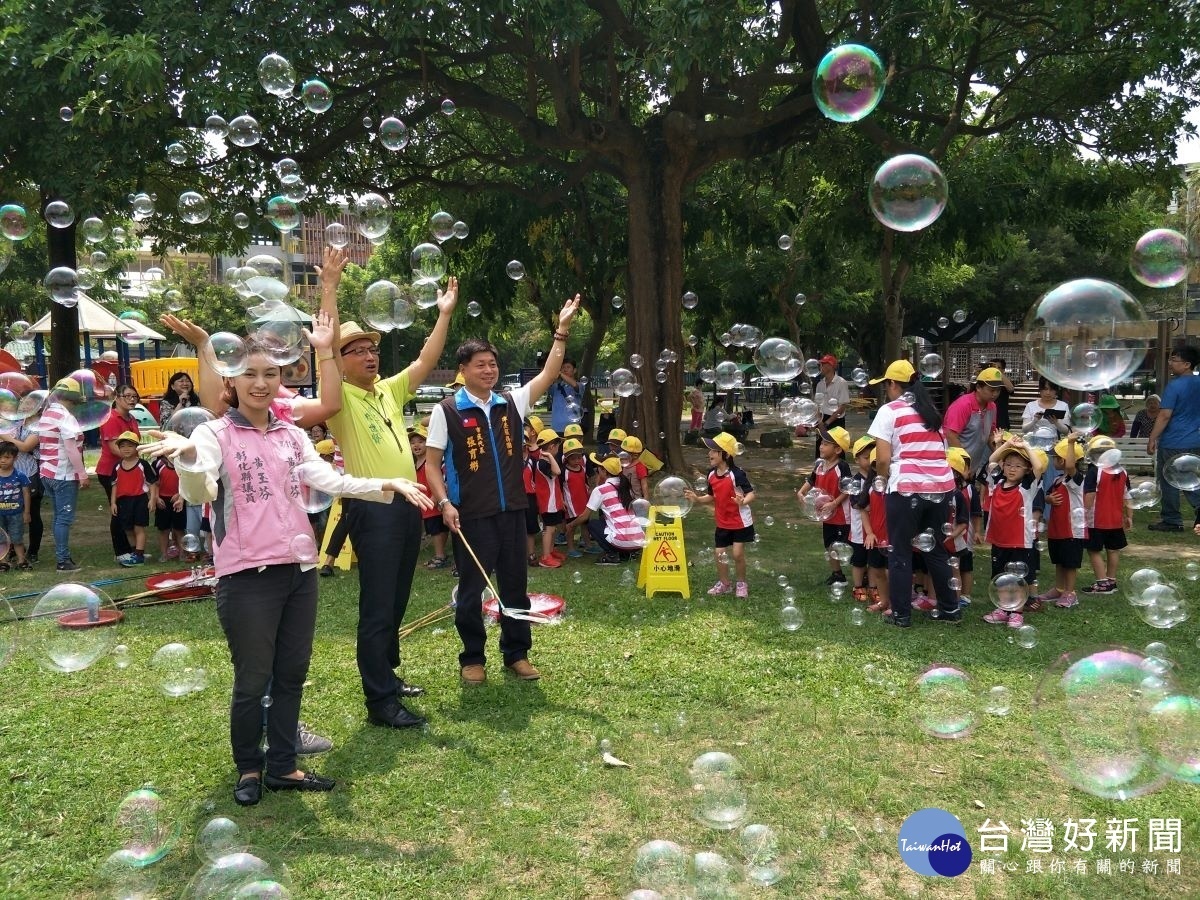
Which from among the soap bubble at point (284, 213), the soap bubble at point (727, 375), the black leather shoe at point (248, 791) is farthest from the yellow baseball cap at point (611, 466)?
the black leather shoe at point (248, 791)

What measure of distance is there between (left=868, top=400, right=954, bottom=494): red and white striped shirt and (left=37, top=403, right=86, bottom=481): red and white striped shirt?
7133 millimetres

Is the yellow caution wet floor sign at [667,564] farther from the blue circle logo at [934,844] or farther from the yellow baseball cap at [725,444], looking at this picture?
the blue circle logo at [934,844]

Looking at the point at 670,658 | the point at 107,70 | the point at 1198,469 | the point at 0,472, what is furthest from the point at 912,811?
the point at 107,70

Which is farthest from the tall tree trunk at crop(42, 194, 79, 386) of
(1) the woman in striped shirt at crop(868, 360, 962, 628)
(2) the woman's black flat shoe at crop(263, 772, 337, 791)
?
(1) the woman in striped shirt at crop(868, 360, 962, 628)

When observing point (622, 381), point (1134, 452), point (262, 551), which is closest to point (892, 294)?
point (1134, 452)

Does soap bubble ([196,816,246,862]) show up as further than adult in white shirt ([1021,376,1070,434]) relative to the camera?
No

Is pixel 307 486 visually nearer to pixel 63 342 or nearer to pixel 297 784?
pixel 297 784

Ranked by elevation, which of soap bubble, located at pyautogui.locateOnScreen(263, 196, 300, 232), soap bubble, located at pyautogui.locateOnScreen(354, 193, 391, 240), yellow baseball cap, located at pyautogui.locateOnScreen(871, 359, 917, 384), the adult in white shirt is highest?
soap bubble, located at pyautogui.locateOnScreen(263, 196, 300, 232)

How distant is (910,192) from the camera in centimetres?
591

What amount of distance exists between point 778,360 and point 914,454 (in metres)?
1.84

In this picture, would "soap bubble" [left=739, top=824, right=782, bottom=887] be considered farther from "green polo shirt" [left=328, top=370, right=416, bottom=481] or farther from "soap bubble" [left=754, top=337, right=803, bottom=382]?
"soap bubble" [left=754, top=337, right=803, bottom=382]

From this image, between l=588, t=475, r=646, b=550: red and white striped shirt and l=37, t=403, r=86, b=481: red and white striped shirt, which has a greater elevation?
l=37, t=403, r=86, b=481: red and white striped shirt

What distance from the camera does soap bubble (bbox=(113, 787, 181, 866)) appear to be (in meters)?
3.22

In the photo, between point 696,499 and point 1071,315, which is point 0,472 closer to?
point 696,499
